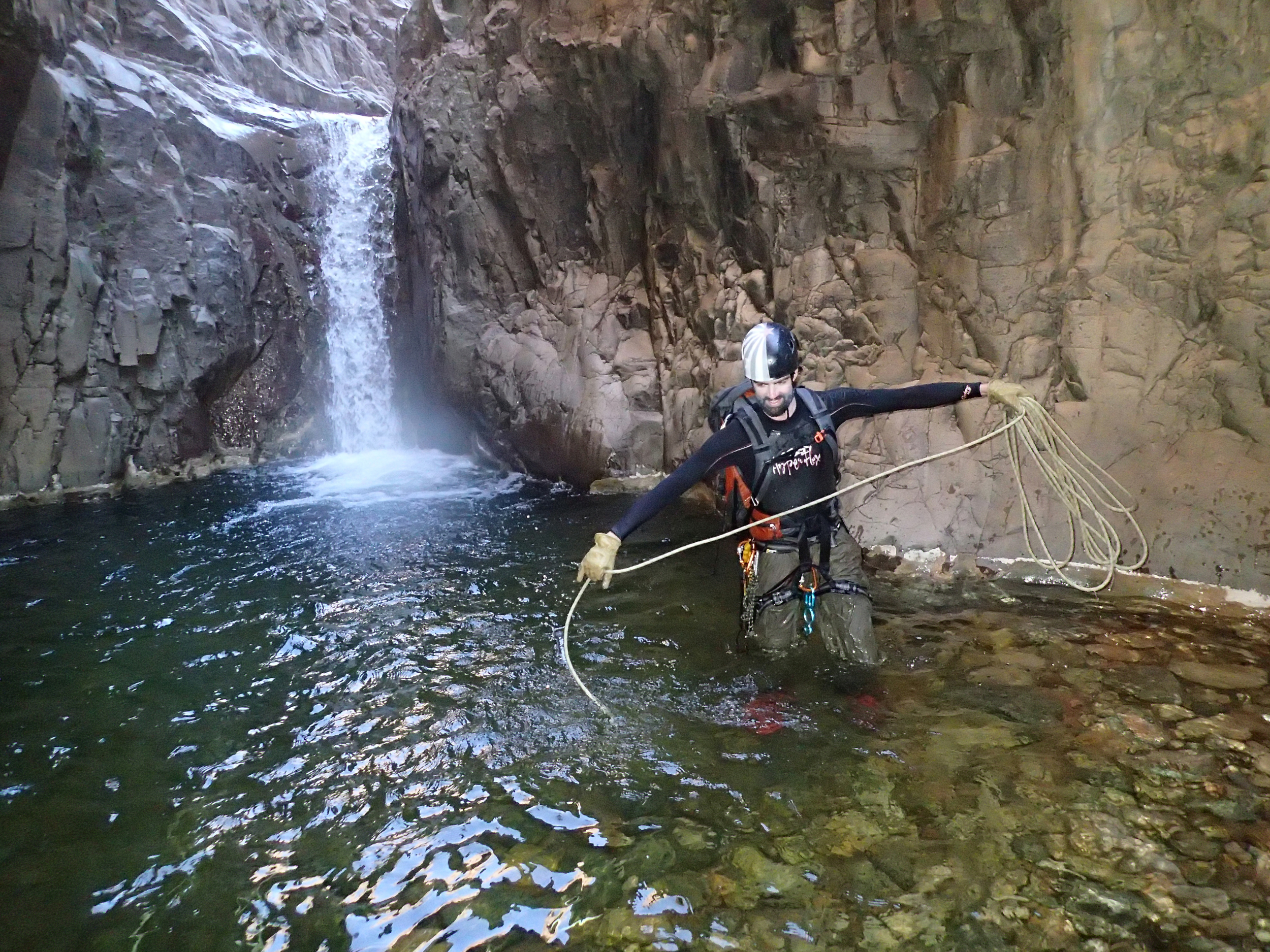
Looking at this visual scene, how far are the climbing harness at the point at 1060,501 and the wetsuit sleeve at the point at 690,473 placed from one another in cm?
24

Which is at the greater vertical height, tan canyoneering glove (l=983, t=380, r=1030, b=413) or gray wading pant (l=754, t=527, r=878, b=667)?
tan canyoneering glove (l=983, t=380, r=1030, b=413)

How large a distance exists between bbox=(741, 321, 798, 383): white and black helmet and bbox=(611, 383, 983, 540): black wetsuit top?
310 mm

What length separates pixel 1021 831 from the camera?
2.91 metres

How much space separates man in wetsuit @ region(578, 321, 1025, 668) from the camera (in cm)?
378

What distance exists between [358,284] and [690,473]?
538 inches

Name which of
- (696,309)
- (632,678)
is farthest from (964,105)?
(632,678)

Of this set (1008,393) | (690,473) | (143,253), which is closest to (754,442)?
(690,473)

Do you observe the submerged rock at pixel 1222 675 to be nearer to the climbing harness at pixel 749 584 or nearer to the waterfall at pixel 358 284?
the climbing harness at pixel 749 584

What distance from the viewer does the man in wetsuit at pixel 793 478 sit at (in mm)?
3779

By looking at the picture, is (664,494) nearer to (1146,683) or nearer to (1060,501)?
(1146,683)

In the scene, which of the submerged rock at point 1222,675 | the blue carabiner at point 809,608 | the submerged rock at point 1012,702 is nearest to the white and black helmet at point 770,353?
the blue carabiner at point 809,608

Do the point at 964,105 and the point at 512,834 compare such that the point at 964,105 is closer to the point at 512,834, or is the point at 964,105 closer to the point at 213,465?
the point at 512,834

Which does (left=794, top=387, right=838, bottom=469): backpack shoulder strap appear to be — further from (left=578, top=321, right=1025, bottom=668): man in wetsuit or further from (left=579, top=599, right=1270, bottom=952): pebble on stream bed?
(left=579, top=599, right=1270, bottom=952): pebble on stream bed

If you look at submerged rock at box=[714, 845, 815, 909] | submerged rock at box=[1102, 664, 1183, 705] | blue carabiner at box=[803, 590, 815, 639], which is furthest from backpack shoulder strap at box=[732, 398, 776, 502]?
submerged rock at box=[1102, 664, 1183, 705]
